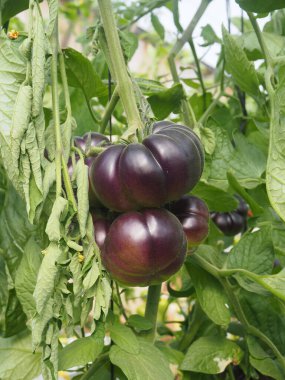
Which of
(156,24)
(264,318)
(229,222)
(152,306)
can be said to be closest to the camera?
(152,306)

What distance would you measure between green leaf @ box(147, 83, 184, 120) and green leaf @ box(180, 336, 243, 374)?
280 mm

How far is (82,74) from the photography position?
637mm

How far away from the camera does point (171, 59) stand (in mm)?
773

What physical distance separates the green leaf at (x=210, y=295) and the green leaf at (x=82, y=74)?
0.24 meters

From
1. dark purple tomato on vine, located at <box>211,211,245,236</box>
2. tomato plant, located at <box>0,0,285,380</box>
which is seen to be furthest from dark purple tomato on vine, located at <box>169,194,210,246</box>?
dark purple tomato on vine, located at <box>211,211,245,236</box>

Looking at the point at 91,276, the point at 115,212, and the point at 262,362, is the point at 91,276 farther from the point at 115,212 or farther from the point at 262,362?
the point at 262,362

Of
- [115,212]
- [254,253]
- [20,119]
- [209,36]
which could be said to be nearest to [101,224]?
[115,212]

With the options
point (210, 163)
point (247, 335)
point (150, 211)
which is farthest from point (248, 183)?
point (150, 211)

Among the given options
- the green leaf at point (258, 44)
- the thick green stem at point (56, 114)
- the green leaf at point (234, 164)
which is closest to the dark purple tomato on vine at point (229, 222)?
the green leaf at point (234, 164)

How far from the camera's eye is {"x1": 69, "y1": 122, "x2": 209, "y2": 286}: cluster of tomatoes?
429 mm

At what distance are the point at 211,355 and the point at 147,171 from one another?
0.30 m

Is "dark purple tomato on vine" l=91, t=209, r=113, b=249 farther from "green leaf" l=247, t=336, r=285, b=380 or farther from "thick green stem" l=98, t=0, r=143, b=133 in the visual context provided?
"green leaf" l=247, t=336, r=285, b=380

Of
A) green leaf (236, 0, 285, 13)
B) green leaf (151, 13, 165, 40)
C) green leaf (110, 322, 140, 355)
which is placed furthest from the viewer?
green leaf (151, 13, 165, 40)

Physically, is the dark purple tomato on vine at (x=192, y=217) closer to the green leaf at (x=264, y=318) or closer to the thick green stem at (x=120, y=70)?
the thick green stem at (x=120, y=70)
